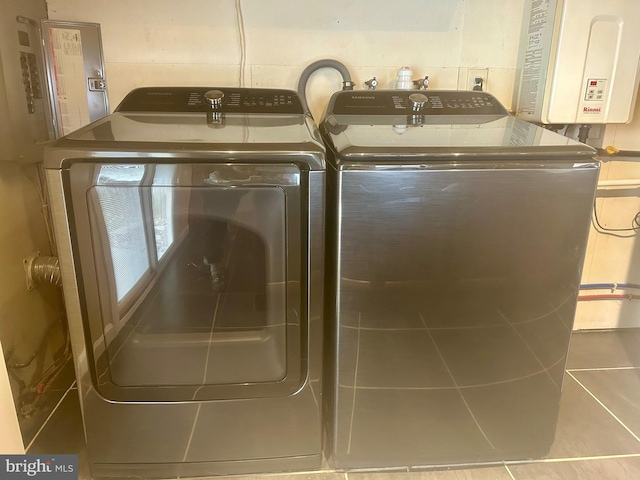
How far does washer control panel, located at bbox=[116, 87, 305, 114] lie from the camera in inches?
58.0

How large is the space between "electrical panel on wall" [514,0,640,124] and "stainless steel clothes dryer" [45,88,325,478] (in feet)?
2.70

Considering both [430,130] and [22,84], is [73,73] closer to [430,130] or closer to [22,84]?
[22,84]

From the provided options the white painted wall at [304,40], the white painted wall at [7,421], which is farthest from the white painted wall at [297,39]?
the white painted wall at [7,421]

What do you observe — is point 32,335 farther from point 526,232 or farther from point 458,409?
point 526,232

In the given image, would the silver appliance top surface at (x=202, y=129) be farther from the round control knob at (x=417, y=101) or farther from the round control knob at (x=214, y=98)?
the round control knob at (x=417, y=101)

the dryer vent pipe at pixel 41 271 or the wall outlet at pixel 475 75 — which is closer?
the dryer vent pipe at pixel 41 271

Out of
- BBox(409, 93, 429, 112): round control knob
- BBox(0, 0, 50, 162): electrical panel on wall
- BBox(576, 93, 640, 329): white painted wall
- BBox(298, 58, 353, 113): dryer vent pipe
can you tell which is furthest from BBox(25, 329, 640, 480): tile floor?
BBox(298, 58, 353, 113): dryer vent pipe

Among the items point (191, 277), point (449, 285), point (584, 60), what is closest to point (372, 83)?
point (584, 60)

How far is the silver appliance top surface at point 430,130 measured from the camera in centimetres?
107

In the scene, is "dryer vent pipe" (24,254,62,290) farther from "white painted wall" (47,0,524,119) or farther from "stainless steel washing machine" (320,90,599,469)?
"stainless steel washing machine" (320,90,599,469)

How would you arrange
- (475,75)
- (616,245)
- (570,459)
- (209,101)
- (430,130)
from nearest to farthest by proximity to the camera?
(430,130) < (570,459) < (209,101) < (475,75) < (616,245)

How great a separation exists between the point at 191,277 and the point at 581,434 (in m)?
1.20

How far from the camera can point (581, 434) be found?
1471 mm

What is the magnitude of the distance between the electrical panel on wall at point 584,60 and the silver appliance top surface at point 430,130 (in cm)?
19
